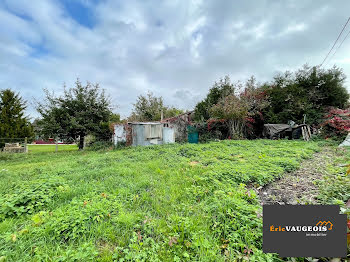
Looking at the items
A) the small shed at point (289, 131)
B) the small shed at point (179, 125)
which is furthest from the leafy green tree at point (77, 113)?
the small shed at point (289, 131)

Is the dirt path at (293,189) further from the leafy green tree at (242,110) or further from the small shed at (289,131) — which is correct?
the small shed at (289,131)

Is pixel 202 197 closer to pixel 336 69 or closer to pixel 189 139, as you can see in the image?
pixel 189 139

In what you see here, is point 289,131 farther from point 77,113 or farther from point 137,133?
point 77,113

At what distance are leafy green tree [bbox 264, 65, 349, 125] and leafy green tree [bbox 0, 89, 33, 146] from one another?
2079 centimetres

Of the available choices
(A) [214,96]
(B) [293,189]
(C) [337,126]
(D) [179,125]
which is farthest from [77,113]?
(C) [337,126]

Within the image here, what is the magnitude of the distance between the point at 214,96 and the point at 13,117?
1818cm

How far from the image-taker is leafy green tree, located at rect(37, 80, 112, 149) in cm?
949

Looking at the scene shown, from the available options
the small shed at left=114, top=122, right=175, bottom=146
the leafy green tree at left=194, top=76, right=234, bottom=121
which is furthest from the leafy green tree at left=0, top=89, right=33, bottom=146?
the leafy green tree at left=194, top=76, right=234, bottom=121

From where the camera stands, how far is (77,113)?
997 centimetres

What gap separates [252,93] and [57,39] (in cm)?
1270

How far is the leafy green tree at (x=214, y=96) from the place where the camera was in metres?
12.8

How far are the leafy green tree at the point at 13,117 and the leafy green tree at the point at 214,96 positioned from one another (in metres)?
15.4

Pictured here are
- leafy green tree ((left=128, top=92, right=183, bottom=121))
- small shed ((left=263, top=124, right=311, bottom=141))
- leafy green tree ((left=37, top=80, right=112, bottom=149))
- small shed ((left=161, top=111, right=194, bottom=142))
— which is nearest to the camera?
small shed ((left=263, top=124, right=311, bottom=141))

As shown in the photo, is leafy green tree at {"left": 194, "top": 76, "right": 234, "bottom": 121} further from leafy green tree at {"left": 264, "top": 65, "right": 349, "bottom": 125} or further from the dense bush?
the dense bush
